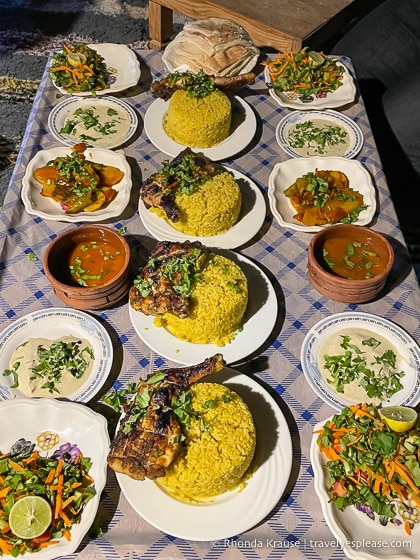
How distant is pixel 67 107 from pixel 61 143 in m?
0.34

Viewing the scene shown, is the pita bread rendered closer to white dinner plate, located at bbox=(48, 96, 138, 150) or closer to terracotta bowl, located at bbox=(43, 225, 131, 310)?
white dinner plate, located at bbox=(48, 96, 138, 150)

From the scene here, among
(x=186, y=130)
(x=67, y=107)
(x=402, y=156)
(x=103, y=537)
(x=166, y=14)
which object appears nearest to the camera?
(x=103, y=537)

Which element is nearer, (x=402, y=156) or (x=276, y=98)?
(x=276, y=98)

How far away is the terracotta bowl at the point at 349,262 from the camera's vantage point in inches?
101

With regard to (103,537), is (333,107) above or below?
above

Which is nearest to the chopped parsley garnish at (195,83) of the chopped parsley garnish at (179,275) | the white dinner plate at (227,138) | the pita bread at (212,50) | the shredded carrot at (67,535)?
the white dinner plate at (227,138)

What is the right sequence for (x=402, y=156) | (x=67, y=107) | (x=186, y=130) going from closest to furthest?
(x=186, y=130) → (x=67, y=107) → (x=402, y=156)

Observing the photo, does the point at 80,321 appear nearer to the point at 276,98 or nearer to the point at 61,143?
the point at 61,143

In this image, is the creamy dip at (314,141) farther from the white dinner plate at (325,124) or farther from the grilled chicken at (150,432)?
the grilled chicken at (150,432)

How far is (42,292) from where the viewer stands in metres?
2.67

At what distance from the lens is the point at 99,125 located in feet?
11.4

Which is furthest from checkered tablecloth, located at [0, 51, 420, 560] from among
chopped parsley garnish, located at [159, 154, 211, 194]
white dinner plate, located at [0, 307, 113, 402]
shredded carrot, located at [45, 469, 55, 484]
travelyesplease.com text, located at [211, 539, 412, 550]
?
chopped parsley garnish, located at [159, 154, 211, 194]

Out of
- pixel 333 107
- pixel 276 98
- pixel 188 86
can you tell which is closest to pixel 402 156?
pixel 333 107

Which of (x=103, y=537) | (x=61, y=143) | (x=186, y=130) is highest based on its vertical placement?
(x=186, y=130)
